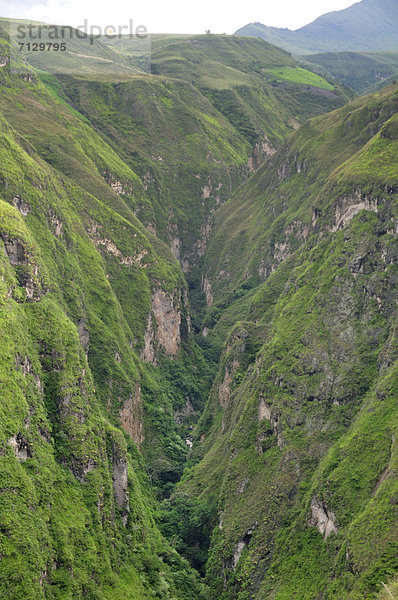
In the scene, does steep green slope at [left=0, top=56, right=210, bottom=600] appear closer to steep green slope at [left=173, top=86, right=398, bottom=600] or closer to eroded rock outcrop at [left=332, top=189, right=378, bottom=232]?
steep green slope at [left=173, top=86, right=398, bottom=600]

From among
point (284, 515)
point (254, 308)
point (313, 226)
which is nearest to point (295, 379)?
point (284, 515)

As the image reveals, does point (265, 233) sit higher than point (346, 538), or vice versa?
point (265, 233)

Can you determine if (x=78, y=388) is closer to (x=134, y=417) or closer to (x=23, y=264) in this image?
(x=23, y=264)

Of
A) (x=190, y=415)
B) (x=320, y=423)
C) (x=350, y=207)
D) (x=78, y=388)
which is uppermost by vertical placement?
(x=350, y=207)

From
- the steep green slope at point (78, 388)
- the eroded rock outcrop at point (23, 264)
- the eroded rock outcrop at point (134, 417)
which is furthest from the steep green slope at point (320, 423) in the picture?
the eroded rock outcrop at point (23, 264)

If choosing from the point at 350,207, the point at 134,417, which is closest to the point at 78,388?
the point at 134,417

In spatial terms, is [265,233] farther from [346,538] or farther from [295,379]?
[346,538]

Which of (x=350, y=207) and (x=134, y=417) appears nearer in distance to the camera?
(x=350, y=207)

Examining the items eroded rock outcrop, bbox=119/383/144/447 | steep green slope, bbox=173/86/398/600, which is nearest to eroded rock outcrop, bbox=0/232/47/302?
eroded rock outcrop, bbox=119/383/144/447
